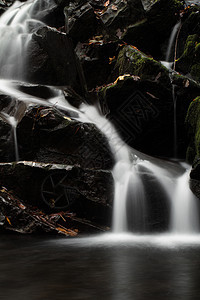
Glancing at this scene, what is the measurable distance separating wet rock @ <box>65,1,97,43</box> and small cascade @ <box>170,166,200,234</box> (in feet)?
23.2

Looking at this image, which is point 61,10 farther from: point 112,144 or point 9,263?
point 9,263

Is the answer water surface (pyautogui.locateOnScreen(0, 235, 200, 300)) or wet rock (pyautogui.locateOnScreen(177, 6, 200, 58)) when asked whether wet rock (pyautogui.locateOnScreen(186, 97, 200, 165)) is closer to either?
wet rock (pyautogui.locateOnScreen(177, 6, 200, 58))

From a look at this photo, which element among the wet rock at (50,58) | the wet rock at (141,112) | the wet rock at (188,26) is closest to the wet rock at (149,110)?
the wet rock at (141,112)

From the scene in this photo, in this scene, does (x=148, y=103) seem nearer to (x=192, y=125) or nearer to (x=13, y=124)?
(x=192, y=125)

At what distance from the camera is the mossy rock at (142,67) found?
7.49m

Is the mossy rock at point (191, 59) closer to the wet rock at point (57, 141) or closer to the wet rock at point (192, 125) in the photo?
the wet rock at point (192, 125)

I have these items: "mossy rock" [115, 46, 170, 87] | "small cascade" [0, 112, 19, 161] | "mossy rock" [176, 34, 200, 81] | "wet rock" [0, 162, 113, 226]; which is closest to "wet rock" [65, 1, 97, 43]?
"mossy rock" [115, 46, 170, 87]

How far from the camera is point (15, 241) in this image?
14.1 ft

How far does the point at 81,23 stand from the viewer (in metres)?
10.1

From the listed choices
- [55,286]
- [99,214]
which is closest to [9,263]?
[55,286]

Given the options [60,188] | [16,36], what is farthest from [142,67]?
[16,36]

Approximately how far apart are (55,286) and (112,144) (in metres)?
4.63

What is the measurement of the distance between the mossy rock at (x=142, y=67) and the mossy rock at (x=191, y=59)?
1.69 meters

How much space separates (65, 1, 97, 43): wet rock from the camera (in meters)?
10.0
